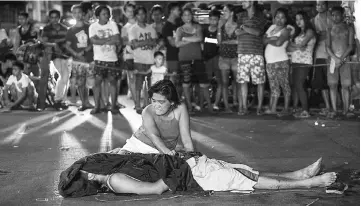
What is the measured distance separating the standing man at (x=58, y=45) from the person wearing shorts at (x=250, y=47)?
3.11 metres

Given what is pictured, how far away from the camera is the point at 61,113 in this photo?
11711 millimetres

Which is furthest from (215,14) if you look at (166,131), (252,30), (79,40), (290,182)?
(290,182)

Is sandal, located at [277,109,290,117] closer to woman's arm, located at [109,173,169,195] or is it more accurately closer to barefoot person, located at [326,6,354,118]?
Answer: barefoot person, located at [326,6,354,118]

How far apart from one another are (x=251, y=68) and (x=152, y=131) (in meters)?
5.49

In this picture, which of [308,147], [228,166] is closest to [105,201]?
[228,166]

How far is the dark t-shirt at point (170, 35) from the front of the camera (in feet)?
37.9

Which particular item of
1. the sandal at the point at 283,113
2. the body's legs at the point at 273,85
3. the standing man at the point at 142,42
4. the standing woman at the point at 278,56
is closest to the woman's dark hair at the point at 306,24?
the standing woman at the point at 278,56

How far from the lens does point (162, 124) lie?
5.96m

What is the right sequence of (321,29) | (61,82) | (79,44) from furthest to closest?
1. (61,82)
2. (79,44)
3. (321,29)

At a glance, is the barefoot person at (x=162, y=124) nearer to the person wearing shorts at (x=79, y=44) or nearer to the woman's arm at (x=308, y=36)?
the woman's arm at (x=308, y=36)

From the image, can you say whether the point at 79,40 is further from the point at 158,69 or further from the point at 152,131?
the point at 152,131

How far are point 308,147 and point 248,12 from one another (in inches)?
146

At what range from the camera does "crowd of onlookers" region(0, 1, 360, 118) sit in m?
11.0

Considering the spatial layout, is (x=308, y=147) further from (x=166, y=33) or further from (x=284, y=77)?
(x=166, y=33)
